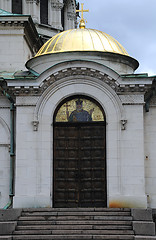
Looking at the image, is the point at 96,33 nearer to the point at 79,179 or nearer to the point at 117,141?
the point at 117,141

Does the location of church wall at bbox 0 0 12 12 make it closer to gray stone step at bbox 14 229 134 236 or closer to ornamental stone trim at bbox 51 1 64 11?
ornamental stone trim at bbox 51 1 64 11

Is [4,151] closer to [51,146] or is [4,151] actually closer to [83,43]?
[51,146]

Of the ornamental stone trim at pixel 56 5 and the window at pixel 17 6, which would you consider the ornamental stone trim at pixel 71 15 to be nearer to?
the ornamental stone trim at pixel 56 5

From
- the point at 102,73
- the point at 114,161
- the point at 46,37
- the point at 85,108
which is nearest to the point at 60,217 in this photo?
the point at 114,161

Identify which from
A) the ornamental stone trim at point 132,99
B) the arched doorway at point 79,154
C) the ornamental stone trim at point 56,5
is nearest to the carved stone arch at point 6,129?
the arched doorway at point 79,154

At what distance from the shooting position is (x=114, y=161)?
16.8m

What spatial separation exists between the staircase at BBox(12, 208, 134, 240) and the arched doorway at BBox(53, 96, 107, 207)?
1149 mm

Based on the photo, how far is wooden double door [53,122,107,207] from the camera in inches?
669

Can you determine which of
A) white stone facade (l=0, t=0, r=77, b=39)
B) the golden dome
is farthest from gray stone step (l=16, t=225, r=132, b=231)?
white stone facade (l=0, t=0, r=77, b=39)

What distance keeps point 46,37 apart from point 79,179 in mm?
14870

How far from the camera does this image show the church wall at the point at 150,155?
1767cm

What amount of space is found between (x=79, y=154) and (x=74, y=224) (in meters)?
2.99

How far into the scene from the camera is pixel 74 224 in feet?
49.8

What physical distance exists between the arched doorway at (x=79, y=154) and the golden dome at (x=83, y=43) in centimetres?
233
